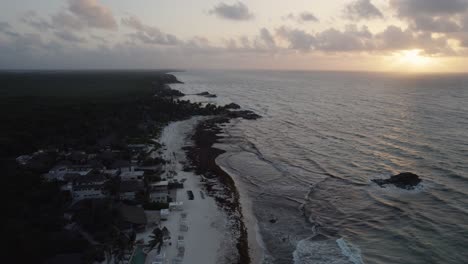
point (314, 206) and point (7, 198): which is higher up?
point (7, 198)

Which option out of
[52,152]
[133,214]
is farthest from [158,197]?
[52,152]

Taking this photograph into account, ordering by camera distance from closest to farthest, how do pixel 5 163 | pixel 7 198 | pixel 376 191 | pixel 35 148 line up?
1. pixel 7 198
2. pixel 376 191
3. pixel 5 163
4. pixel 35 148

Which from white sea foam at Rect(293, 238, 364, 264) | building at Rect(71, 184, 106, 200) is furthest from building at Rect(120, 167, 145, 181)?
white sea foam at Rect(293, 238, 364, 264)

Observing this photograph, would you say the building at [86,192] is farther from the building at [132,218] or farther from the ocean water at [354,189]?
the ocean water at [354,189]

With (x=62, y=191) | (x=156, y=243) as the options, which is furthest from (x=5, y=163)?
(x=156, y=243)

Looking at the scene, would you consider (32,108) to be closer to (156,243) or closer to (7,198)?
(7,198)

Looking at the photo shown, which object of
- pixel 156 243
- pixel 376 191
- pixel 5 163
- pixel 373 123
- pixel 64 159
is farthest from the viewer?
pixel 373 123

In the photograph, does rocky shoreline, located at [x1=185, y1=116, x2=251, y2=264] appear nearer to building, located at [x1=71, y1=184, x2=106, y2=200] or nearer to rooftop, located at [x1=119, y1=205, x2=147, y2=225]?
rooftop, located at [x1=119, y1=205, x2=147, y2=225]
